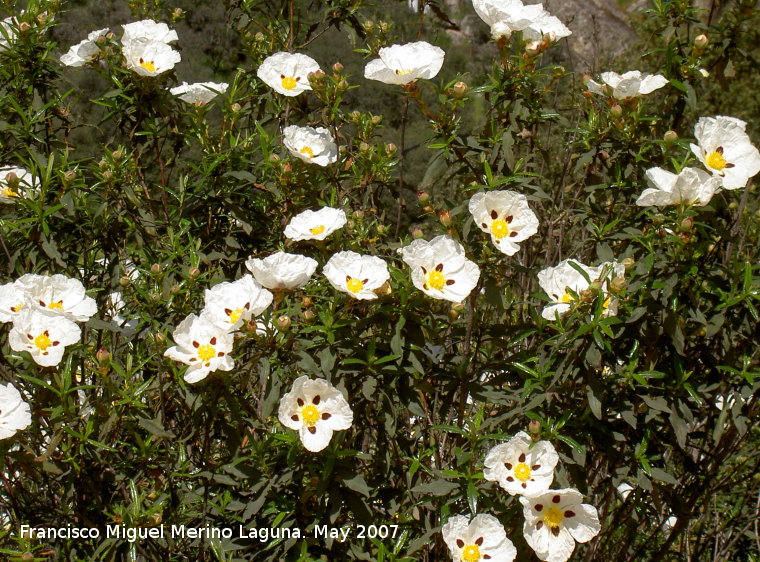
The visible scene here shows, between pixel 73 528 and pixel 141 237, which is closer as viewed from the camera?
pixel 73 528

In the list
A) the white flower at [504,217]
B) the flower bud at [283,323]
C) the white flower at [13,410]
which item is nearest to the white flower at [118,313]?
the white flower at [13,410]

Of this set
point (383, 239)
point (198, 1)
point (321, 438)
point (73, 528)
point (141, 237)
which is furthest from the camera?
point (198, 1)

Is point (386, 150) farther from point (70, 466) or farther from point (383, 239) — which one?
point (70, 466)

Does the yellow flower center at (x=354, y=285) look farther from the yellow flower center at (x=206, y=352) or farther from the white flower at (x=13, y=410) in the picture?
the white flower at (x=13, y=410)

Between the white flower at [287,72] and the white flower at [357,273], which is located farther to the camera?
the white flower at [287,72]

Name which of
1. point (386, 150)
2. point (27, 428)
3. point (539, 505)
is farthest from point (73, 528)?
point (386, 150)

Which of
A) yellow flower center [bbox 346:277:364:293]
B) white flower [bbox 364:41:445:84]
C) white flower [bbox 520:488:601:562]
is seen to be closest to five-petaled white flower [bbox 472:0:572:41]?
white flower [bbox 364:41:445:84]

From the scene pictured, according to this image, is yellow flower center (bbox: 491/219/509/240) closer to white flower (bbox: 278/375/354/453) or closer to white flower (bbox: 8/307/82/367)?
white flower (bbox: 278/375/354/453)
